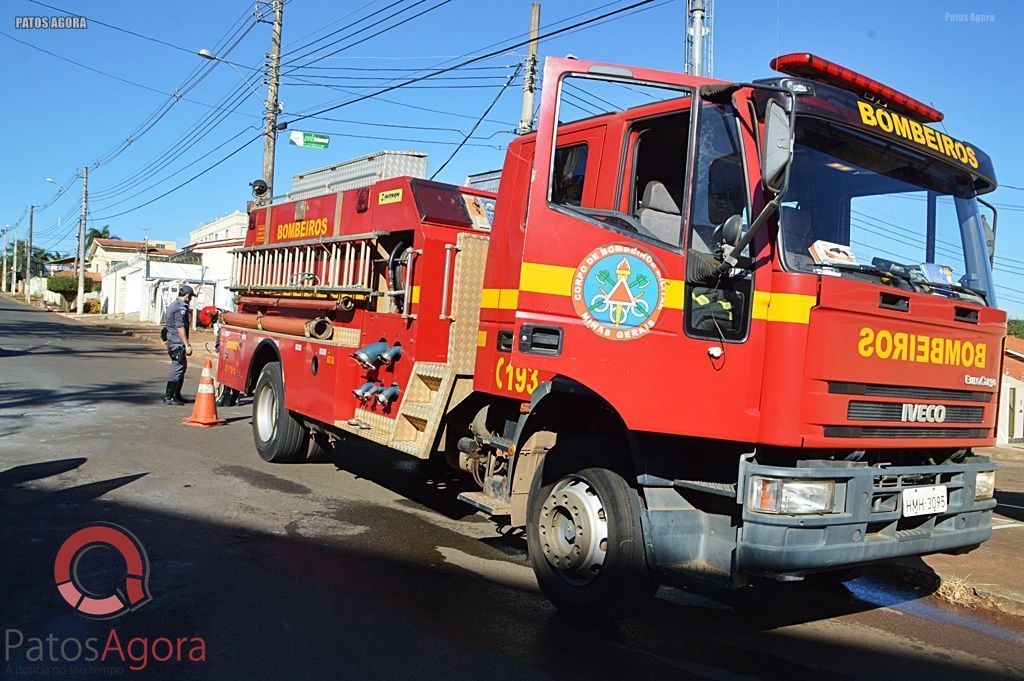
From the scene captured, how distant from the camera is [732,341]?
429 centimetres

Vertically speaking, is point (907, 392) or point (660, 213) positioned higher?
point (660, 213)

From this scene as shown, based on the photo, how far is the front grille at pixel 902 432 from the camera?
4.17 m

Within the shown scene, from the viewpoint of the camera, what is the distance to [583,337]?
4.79 meters

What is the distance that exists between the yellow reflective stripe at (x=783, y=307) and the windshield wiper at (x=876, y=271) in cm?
31

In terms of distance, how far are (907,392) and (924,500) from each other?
64 centimetres

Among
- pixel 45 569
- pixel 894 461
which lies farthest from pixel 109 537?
pixel 894 461

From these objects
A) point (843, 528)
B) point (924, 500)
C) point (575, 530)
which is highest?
point (924, 500)

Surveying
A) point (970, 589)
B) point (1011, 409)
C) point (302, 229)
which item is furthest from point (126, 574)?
point (1011, 409)

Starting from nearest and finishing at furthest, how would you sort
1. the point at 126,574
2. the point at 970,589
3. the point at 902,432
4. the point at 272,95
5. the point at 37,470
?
the point at 902,432 < the point at 126,574 < the point at 970,589 < the point at 37,470 < the point at 272,95

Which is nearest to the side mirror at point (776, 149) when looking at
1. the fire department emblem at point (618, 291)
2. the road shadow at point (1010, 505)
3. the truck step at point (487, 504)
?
the fire department emblem at point (618, 291)

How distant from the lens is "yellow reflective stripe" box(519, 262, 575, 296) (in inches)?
193

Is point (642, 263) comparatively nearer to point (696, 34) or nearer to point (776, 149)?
point (776, 149)

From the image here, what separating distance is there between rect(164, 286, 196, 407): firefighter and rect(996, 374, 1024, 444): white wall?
13.7 m

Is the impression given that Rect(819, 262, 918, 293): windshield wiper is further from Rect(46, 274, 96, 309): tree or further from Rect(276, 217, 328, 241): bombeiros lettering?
Rect(46, 274, 96, 309): tree
